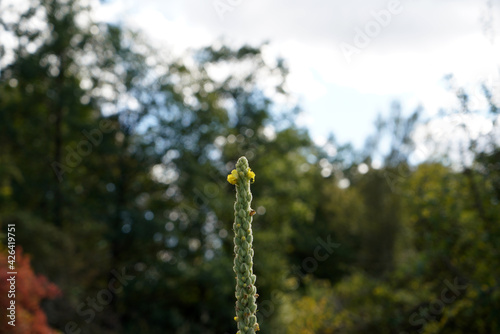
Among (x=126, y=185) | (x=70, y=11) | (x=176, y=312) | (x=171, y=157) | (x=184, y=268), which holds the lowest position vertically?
(x=176, y=312)

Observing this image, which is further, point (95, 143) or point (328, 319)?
point (95, 143)

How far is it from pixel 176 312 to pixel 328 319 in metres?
5.12

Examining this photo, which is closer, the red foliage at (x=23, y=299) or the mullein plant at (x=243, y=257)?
the mullein plant at (x=243, y=257)

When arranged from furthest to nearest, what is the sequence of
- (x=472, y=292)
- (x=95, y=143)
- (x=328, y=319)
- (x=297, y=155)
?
(x=297, y=155)
(x=95, y=143)
(x=328, y=319)
(x=472, y=292)

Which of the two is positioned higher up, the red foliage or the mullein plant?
the mullein plant

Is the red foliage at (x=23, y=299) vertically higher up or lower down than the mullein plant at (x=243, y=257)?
lower down

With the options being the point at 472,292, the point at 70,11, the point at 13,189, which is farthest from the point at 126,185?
the point at 472,292

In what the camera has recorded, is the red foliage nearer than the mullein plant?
No

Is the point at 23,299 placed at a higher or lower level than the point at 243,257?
lower

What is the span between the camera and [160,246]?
14602 millimetres

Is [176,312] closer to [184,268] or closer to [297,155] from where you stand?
[184,268]

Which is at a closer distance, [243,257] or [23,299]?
[243,257]

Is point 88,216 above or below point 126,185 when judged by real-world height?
below

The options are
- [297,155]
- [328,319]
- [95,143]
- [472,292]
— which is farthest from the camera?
[297,155]
